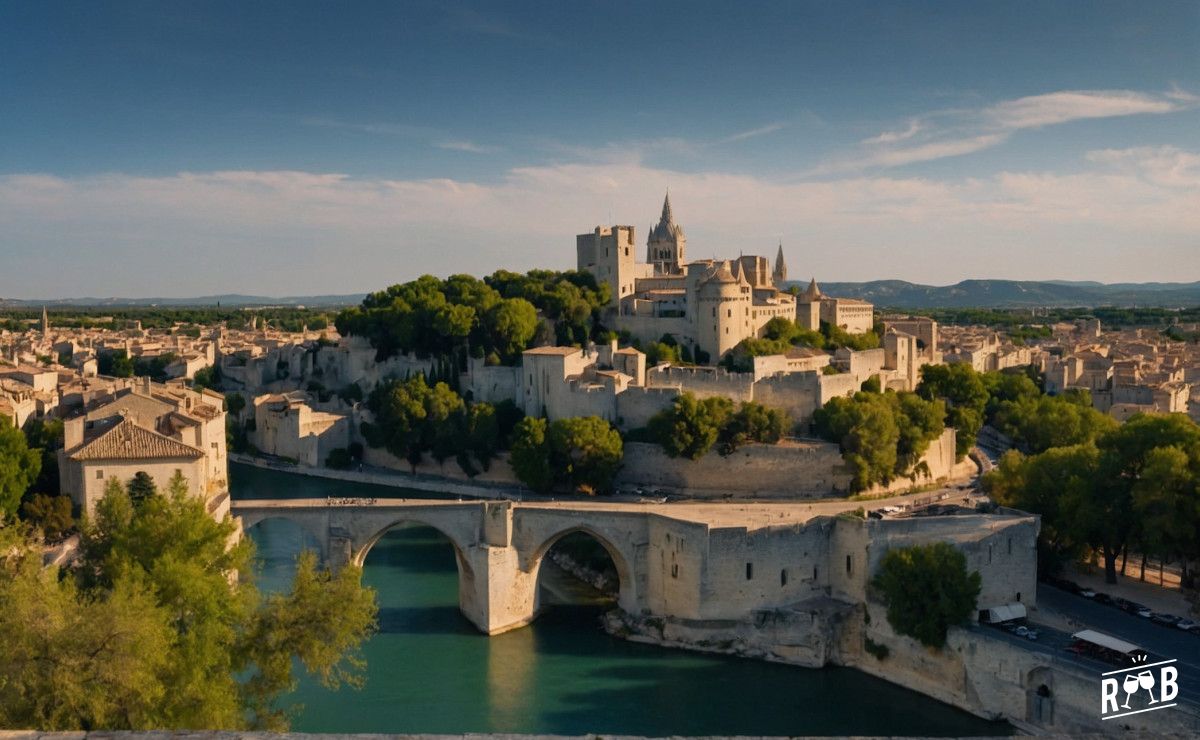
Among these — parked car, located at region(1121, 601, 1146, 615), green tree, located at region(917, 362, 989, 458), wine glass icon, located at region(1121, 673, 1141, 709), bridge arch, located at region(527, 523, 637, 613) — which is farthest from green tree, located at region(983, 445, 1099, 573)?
green tree, located at region(917, 362, 989, 458)

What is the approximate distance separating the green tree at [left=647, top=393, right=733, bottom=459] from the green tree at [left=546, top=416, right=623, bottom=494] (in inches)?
55.1

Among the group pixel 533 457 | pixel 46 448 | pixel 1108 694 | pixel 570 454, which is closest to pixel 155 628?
pixel 1108 694

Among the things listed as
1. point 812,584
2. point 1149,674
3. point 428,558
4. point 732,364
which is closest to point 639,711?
point 812,584

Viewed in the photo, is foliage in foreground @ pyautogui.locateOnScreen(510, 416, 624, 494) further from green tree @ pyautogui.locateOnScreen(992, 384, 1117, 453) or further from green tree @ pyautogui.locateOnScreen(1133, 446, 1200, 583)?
green tree @ pyautogui.locateOnScreen(1133, 446, 1200, 583)

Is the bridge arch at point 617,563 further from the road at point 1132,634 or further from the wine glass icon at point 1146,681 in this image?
the wine glass icon at point 1146,681

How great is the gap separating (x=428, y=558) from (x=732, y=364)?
41.8 feet

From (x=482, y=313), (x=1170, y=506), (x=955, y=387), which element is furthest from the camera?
(x=482, y=313)

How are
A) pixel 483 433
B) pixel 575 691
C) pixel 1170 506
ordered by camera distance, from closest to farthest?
pixel 575 691 < pixel 1170 506 < pixel 483 433

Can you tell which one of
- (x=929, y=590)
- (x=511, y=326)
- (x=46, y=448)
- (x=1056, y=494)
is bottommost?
(x=929, y=590)

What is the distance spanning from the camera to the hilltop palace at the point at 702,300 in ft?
109

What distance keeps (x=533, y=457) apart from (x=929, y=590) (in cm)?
1348

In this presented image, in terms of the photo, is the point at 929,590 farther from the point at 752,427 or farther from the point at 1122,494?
the point at 752,427

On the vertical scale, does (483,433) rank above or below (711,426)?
below

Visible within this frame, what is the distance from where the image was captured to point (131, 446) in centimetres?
1947
